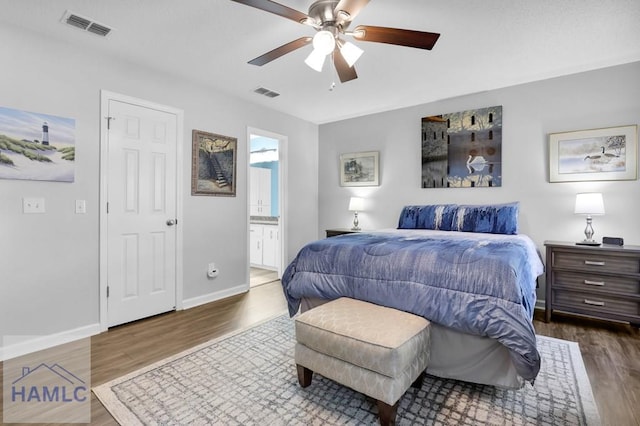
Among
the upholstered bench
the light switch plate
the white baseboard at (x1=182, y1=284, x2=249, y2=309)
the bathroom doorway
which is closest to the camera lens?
the upholstered bench

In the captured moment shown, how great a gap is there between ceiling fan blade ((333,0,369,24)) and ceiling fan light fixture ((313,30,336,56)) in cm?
12

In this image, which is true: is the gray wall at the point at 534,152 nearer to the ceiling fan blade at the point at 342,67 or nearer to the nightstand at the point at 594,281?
the nightstand at the point at 594,281

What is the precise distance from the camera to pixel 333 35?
2059 mm

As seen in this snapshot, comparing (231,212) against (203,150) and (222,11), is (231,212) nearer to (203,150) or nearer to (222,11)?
(203,150)

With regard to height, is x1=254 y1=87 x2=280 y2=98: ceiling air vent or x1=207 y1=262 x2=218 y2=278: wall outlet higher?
x1=254 y1=87 x2=280 y2=98: ceiling air vent

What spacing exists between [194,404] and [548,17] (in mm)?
3467

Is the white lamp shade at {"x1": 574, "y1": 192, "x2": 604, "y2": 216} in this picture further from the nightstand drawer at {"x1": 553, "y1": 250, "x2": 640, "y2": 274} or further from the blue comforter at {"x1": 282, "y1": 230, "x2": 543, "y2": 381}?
the blue comforter at {"x1": 282, "y1": 230, "x2": 543, "y2": 381}

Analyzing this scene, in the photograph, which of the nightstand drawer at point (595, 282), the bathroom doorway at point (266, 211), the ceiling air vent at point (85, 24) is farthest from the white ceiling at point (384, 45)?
the nightstand drawer at point (595, 282)

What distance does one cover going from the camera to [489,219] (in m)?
3.39

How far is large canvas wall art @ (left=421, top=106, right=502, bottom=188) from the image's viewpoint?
372 cm

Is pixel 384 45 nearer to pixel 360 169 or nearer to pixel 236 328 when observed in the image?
pixel 360 169

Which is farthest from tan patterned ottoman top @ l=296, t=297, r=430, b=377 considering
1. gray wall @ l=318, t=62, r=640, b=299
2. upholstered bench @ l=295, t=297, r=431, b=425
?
gray wall @ l=318, t=62, r=640, b=299

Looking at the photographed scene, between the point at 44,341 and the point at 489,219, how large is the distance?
418 cm

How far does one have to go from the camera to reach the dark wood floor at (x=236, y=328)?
1.81 m
